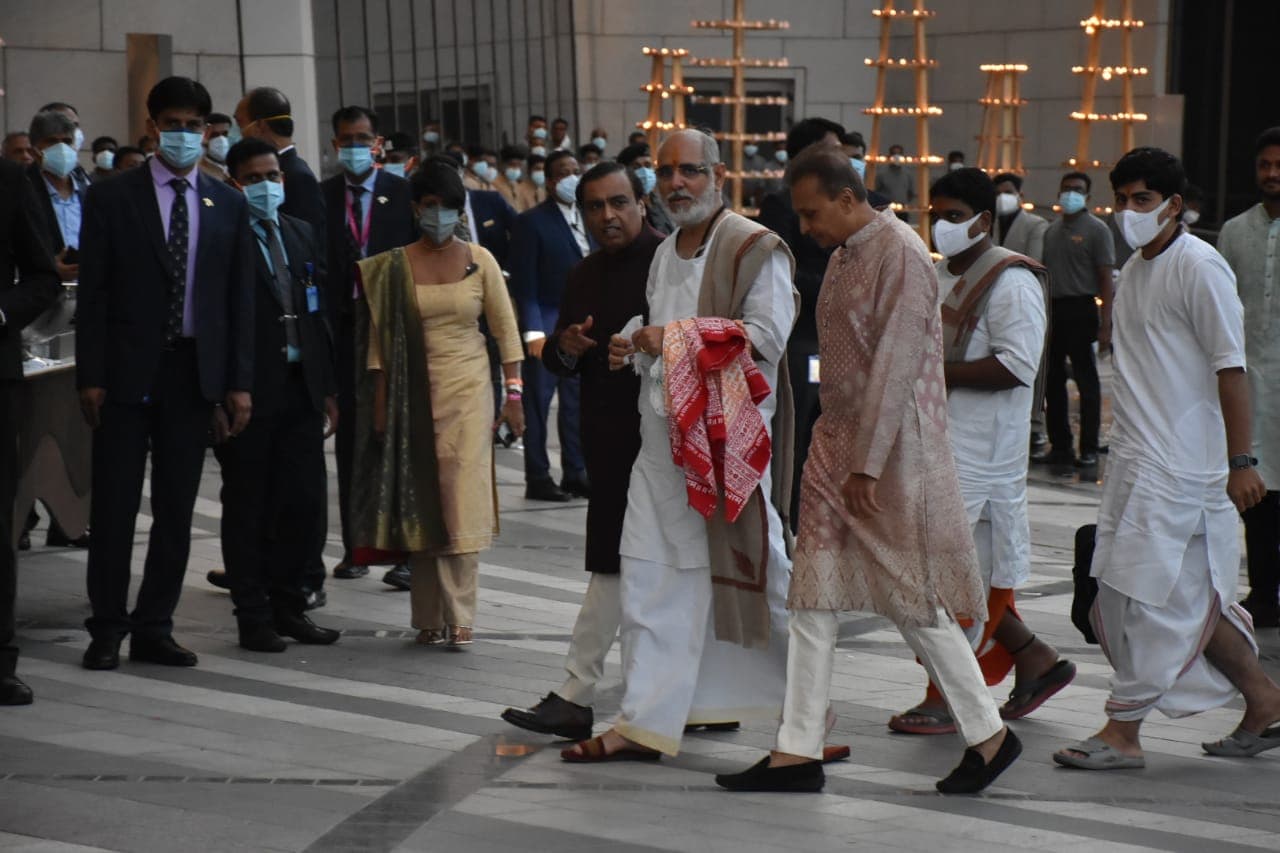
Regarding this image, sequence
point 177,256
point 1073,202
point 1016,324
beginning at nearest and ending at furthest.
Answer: point 1016,324 < point 177,256 < point 1073,202

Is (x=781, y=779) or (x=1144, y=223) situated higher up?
(x=1144, y=223)

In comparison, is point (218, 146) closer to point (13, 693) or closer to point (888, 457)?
point (13, 693)

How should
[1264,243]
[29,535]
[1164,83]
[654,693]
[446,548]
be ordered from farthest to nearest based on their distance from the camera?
[1164,83] < [29,535] < [1264,243] < [446,548] < [654,693]

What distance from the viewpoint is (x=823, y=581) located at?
19.5 ft

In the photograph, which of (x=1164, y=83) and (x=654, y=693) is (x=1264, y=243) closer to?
(x=654, y=693)

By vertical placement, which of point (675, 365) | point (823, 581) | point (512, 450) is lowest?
point (512, 450)

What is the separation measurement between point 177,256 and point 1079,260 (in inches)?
353

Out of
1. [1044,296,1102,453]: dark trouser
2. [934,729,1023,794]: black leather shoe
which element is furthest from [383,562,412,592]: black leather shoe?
[1044,296,1102,453]: dark trouser

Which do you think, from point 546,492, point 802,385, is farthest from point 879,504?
point 546,492

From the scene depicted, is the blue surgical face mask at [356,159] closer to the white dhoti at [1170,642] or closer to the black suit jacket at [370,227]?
the black suit jacket at [370,227]

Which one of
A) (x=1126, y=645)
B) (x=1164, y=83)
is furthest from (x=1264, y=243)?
(x=1164, y=83)

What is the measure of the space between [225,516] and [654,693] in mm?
2690

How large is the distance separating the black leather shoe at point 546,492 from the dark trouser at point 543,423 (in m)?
0.04

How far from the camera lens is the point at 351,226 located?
956 centimetres
